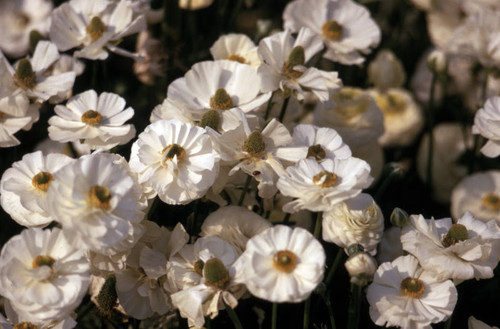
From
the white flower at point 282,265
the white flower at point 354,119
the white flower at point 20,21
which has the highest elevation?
the white flower at point 282,265

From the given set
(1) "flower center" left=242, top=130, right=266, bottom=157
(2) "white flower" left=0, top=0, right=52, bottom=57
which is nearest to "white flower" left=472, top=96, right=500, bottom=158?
(1) "flower center" left=242, top=130, right=266, bottom=157

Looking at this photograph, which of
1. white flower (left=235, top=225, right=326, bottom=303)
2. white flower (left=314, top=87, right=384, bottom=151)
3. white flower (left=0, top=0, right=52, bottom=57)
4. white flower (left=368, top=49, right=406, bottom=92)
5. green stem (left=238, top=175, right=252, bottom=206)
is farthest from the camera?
white flower (left=0, top=0, right=52, bottom=57)

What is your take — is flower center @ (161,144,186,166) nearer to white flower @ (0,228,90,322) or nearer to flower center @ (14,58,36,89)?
white flower @ (0,228,90,322)

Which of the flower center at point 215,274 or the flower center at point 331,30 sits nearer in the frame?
the flower center at point 215,274

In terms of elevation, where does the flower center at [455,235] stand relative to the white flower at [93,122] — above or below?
below

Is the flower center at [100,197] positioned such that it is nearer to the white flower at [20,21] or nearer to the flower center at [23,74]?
the flower center at [23,74]

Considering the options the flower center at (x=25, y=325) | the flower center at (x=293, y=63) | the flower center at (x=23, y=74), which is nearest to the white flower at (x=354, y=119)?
the flower center at (x=293, y=63)

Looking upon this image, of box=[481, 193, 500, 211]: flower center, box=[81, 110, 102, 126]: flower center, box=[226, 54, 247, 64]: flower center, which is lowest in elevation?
box=[481, 193, 500, 211]: flower center

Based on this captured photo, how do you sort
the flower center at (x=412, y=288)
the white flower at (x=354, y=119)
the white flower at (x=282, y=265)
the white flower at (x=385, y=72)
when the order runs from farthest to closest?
the white flower at (x=385, y=72)
the white flower at (x=354, y=119)
the flower center at (x=412, y=288)
the white flower at (x=282, y=265)
